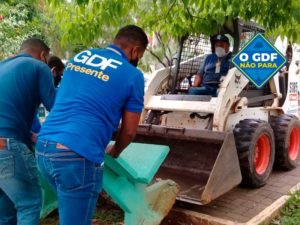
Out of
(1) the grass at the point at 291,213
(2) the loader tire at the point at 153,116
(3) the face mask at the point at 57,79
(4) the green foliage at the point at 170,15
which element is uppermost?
(4) the green foliage at the point at 170,15

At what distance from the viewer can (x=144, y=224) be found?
3473 millimetres

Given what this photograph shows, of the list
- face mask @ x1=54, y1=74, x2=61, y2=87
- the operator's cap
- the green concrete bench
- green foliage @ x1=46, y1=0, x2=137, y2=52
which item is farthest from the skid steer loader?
green foliage @ x1=46, y1=0, x2=137, y2=52

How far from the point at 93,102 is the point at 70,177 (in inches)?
18.2

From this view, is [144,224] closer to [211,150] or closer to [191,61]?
[211,150]

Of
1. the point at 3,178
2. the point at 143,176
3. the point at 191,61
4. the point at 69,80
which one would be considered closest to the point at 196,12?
the point at 191,61

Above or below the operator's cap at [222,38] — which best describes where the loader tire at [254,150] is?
below

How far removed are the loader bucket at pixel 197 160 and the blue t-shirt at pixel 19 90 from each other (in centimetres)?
197

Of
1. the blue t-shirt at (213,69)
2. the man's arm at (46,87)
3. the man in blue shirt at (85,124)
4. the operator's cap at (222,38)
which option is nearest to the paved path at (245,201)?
the blue t-shirt at (213,69)

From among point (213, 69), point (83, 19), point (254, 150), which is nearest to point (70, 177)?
point (83, 19)

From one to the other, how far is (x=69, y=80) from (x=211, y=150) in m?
2.81

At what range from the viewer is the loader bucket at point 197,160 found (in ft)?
13.8

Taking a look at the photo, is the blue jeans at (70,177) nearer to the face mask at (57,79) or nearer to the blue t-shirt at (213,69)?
the face mask at (57,79)

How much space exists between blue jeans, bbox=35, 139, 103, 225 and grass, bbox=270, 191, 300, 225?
2.47m

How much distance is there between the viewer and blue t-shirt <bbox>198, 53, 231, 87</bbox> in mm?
5672
